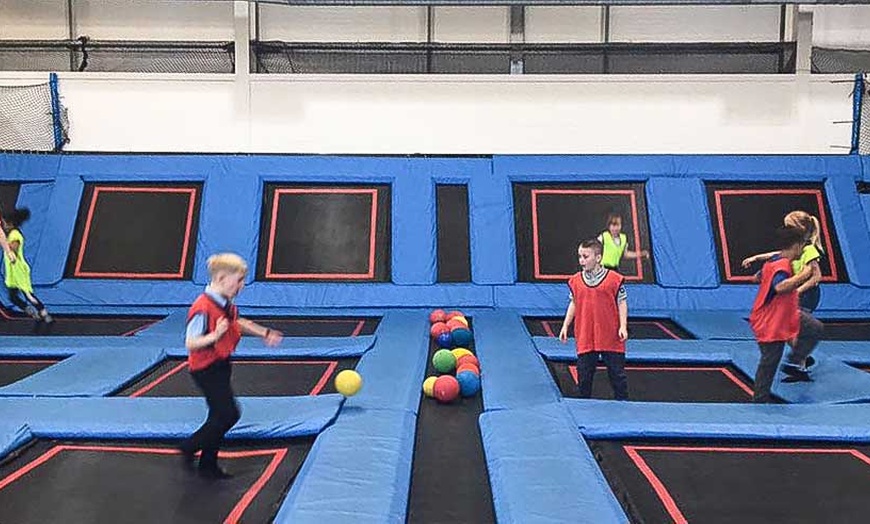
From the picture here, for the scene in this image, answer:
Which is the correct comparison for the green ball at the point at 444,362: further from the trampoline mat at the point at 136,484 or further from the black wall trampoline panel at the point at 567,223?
the black wall trampoline panel at the point at 567,223

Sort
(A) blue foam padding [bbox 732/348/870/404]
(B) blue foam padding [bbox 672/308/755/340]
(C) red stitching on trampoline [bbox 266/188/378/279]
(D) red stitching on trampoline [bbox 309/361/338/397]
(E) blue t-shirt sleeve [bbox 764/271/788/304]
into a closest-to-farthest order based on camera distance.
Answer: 1. (E) blue t-shirt sleeve [bbox 764/271/788/304]
2. (A) blue foam padding [bbox 732/348/870/404]
3. (D) red stitching on trampoline [bbox 309/361/338/397]
4. (B) blue foam padding [bbox 672/308/755/340]
5. (C) red stitching on trampoline [bbox 266/188/378/279]

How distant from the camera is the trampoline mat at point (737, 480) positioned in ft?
10.1

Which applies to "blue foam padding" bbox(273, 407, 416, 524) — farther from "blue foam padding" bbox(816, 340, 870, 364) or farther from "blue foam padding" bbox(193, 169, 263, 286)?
"blue foam padding" bbox(193, 169, 263, 286)

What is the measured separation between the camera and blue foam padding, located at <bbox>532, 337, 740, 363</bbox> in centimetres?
550

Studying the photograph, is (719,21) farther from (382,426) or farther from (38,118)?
(38,118)

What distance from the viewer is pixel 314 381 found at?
506 centimetres

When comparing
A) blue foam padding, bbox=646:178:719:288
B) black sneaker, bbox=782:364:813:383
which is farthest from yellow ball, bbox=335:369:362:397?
blue foam padding, bbox=646:178:719:288

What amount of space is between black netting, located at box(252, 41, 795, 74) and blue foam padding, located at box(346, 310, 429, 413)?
4.01 meters

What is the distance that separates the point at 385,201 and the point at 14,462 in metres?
5.23

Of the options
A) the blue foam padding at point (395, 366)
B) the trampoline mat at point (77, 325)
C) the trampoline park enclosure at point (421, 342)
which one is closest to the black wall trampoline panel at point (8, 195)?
the trampoline park enclosure at point (421, 342)

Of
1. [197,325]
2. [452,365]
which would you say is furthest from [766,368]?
[197,325]

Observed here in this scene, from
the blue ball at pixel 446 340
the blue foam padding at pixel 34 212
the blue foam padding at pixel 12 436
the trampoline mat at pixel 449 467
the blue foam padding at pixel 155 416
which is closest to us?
the trampoline mat at pixel 449 467

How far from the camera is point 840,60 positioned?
9.59 meters

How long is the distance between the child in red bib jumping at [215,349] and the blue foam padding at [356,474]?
16.6 inches
